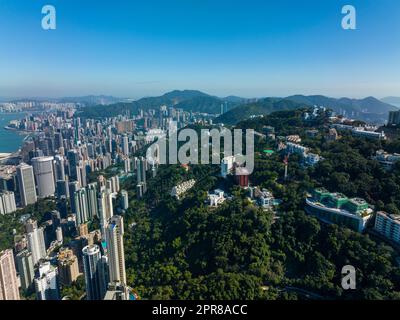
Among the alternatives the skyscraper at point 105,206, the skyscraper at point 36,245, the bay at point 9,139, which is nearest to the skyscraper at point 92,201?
the skyscraper at point 105,206

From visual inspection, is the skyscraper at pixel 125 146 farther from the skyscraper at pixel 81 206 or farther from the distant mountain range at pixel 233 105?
the distant mountain range at pixel 233 105

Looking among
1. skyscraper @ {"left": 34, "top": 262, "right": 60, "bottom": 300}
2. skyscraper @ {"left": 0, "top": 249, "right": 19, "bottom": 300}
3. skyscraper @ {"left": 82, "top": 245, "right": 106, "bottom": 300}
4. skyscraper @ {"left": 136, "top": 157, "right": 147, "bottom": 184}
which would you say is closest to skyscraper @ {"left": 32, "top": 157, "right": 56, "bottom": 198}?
skyscraper @ {"left": 136, "top": 157, "right": 147, "bottom": 184}

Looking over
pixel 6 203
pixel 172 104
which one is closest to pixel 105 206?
pixel 6 203

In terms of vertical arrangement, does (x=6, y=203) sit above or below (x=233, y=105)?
below

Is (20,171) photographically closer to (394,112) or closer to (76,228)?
(76,228)

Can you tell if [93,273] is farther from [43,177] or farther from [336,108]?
[336,108]

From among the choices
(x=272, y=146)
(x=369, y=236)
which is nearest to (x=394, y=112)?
(x=272, y=146)

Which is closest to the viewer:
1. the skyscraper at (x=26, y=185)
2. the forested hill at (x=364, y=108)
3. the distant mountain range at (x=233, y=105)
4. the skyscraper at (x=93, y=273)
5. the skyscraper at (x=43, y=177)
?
the skyscraper at (x=93, y=273)
